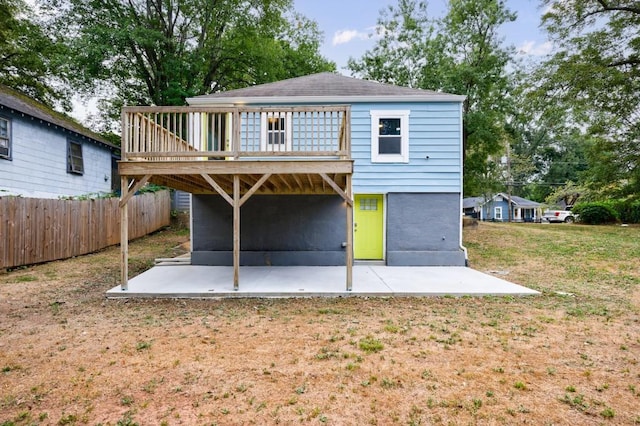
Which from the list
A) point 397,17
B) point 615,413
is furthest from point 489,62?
point 615,413

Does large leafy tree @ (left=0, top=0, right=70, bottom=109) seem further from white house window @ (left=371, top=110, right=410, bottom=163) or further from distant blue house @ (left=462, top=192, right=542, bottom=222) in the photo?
distant blue house @ (left=462, top=192, right=542, bottom=222)

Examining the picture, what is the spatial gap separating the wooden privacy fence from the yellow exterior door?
793cm

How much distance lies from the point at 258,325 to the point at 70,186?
1170cm

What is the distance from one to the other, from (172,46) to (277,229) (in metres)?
12.6

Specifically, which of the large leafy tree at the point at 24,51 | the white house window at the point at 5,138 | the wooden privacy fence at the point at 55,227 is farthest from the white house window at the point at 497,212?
the white house window at the point at 5,138

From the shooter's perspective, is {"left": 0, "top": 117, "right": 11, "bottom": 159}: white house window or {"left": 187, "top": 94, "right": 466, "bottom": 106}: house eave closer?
{"left": 187, "top": 94, "right": 466, "bottom": 106}: house eave

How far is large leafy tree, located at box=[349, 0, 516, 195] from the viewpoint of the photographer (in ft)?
41.9

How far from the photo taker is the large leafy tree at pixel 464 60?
41.9 ft

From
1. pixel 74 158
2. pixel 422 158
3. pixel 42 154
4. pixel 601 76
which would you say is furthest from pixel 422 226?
pixel 74 158

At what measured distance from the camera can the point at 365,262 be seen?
8570 mm

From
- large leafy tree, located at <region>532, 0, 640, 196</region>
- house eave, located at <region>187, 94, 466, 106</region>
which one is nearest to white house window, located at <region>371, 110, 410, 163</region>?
house eave, located at <region>187, 94, 466, 106</region>

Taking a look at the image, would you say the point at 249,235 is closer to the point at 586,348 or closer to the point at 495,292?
the point at 495,292

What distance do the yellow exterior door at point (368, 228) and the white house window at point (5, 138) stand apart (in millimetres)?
10358

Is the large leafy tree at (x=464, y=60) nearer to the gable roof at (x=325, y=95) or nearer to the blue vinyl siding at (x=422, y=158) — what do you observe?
the gable roof at (x=325, y=95)
